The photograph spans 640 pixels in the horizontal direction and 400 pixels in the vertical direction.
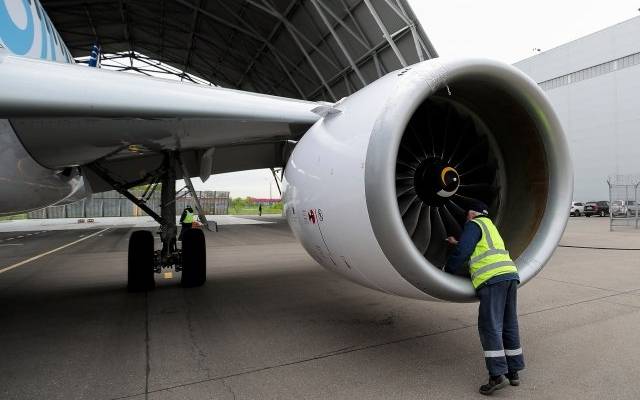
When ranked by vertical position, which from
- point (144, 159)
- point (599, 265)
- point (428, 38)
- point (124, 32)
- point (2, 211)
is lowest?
point (599, 265)

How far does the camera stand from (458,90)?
3.12 metres

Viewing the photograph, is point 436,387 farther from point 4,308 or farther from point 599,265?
point 599,265

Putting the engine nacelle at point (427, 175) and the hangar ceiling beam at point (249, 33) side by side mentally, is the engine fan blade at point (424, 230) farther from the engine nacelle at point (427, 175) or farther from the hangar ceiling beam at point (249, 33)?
the hangar ceiling beam at point (249, 33)

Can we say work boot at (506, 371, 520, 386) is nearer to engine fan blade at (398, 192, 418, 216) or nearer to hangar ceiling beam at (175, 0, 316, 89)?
engine fan blade at (398, 192, 418, 216)

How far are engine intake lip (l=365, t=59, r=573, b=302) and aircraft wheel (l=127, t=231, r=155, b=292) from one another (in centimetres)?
384

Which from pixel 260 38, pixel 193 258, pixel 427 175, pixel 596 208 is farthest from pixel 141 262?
pixel 596 208

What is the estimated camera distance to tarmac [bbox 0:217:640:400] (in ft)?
8.52

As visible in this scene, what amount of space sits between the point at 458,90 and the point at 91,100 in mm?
2487

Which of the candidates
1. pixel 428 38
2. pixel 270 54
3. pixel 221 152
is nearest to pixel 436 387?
pixel 221 152

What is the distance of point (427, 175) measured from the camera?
9.68 ft

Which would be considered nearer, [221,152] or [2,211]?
[2,211]

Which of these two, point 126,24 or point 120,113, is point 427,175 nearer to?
point 120,113

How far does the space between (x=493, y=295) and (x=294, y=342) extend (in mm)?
1664

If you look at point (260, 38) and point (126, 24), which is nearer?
point (260, 38)
